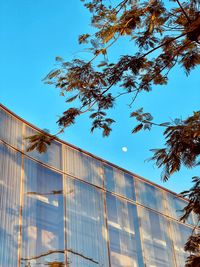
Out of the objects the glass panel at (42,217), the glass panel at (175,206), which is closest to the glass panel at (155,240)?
the glass panel at (175,206)

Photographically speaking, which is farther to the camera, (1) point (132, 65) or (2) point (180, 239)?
(2) point (180, 239)

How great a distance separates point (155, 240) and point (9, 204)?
4334 millimetres

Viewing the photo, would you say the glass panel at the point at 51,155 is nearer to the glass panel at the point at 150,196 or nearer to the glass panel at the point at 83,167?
the glass panel at the point at 83,167

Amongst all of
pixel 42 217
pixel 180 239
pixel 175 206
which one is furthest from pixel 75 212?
pixel 175 206

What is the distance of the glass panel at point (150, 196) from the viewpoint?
37.8 feet

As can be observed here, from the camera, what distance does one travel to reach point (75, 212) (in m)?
9.55

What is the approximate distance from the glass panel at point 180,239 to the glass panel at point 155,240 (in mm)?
227

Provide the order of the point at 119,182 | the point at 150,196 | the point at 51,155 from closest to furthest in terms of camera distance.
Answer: the point at 51,155 → the point at 119,182 → the point at 150,196

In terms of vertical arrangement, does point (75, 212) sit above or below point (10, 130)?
below

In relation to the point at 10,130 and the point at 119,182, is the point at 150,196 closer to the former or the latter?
the point at 119,182

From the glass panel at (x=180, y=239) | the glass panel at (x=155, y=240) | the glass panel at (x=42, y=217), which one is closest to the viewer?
the glass panel at (x=42, y=217)

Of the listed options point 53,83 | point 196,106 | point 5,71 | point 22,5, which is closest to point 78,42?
point 53,83

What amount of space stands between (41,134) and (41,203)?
3.79 meters

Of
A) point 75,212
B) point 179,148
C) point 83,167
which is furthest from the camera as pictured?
point 83,167
